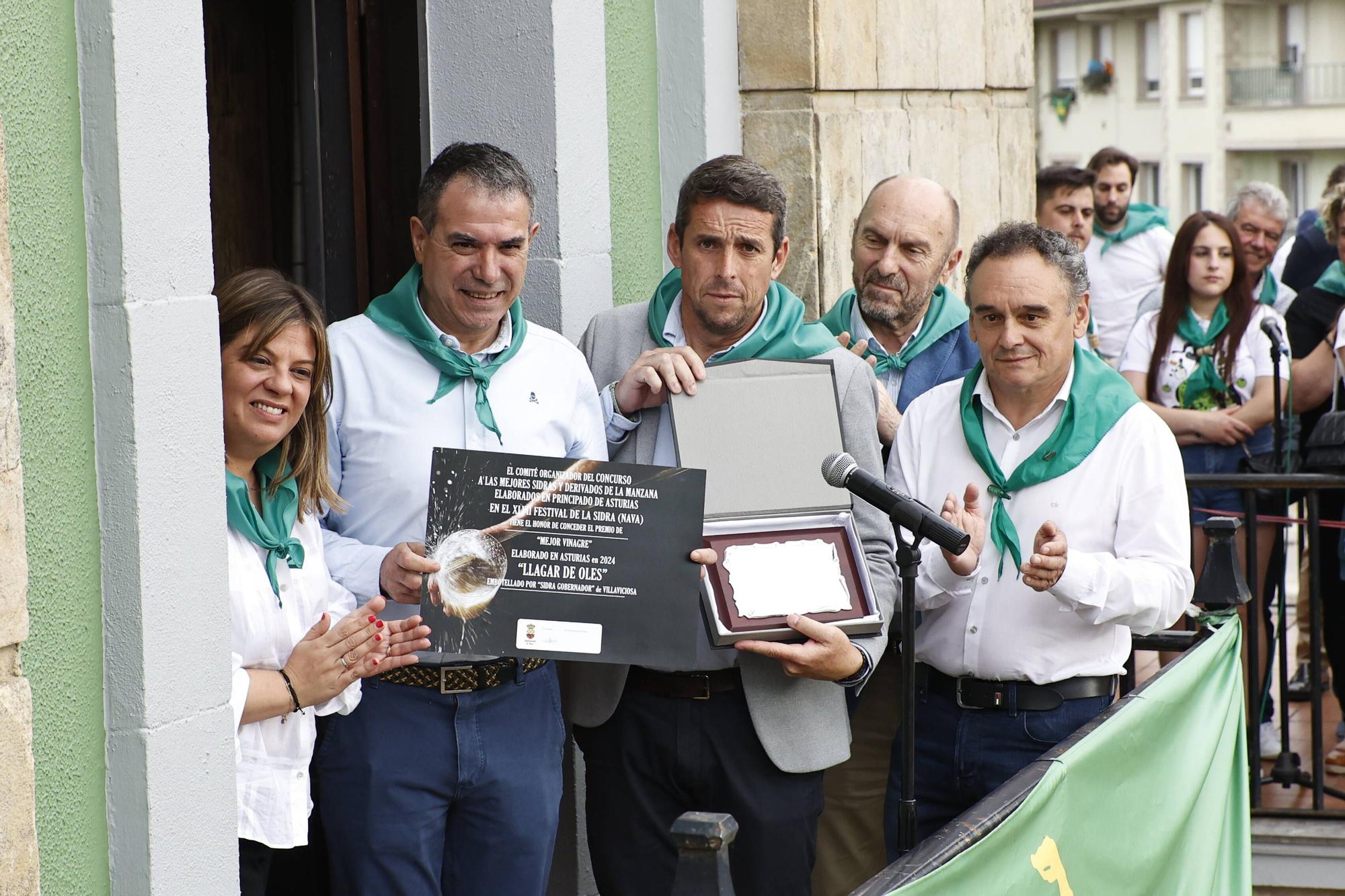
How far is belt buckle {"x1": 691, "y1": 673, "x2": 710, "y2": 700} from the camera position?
3.54 meters

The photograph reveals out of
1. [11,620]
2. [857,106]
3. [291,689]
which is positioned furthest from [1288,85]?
[11,620]

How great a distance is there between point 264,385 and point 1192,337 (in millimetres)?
4378

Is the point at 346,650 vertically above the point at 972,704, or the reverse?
the point at 346,650

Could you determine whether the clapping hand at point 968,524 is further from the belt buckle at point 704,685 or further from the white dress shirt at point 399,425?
the white dress shirt at point 399,425

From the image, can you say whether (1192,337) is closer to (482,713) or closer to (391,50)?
(391,50)

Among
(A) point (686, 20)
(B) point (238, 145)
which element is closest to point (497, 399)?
(B) point (238, 145)

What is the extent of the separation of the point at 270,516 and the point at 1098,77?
43.4 m

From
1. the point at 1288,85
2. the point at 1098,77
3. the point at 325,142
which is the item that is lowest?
the point at 325,142

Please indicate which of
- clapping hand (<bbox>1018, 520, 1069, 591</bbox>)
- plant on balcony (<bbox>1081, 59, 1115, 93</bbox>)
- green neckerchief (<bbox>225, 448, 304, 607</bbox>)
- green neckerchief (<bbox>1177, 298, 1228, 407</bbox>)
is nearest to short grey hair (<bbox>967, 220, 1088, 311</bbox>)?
clapping hand (<bbox>1018, 520, 1069, 591</bbox>)

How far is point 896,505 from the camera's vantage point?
2.95 m

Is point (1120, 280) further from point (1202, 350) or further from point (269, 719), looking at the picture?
point (269, 719)

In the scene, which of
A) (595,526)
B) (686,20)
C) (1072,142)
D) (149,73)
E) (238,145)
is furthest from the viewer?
(1072,142)

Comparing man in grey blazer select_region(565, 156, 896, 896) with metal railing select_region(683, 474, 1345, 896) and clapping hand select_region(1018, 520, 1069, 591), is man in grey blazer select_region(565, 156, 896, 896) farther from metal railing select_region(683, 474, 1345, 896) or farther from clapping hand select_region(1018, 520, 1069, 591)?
metal railing select_region(683, 474, 1345, 896)

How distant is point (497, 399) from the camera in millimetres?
3477
